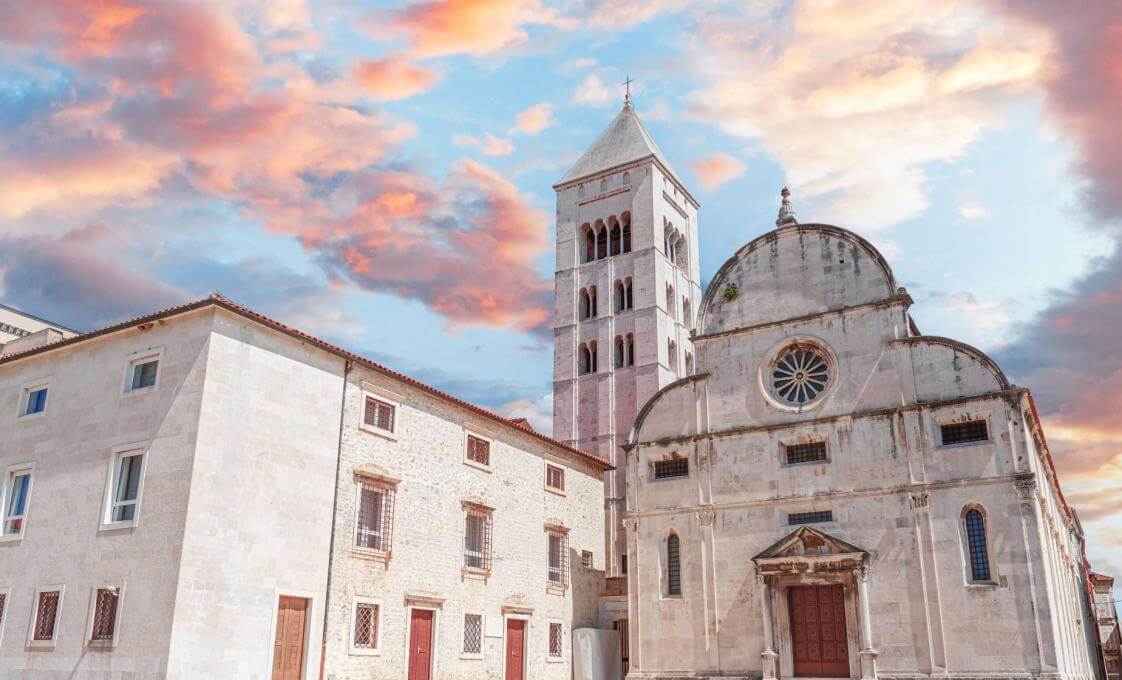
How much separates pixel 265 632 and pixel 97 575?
440cm

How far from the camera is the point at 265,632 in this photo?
22.0 m

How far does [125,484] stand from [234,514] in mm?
3267

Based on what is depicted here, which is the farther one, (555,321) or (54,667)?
(555,321)

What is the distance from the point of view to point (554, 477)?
3441cm

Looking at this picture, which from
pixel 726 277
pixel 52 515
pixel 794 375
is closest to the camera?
pixel 52 515

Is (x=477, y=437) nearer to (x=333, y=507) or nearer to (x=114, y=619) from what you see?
(x=333, y=507)

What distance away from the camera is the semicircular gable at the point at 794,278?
1209 inches

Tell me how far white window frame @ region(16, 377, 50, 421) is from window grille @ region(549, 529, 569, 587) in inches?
676

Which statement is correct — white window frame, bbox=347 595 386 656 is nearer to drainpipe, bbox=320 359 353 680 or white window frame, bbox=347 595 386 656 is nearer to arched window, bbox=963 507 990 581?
drainpipe, bbox=320 359 353 680

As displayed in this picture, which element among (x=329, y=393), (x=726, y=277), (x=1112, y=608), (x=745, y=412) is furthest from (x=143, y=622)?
(x=1112, y=608)

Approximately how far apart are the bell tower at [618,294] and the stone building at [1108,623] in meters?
27.8

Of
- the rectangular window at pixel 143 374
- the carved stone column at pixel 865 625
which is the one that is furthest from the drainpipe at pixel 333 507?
the carved stone column at pixel 865 625

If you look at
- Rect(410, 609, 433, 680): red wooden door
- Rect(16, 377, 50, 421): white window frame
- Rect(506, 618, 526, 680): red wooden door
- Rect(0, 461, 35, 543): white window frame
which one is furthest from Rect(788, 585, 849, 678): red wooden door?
Rect(16, 377, 50, 421): white window frame

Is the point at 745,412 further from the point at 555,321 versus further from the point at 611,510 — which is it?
the point at 555,321
